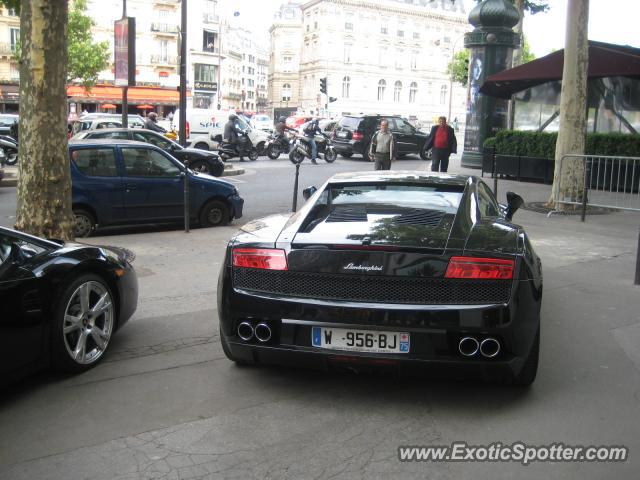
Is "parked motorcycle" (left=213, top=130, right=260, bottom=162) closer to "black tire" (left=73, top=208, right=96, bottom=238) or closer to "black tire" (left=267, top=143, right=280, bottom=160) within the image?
"black tire" (left=267, top=143, right=280, bottom=160)

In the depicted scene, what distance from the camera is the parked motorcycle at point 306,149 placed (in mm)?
25344

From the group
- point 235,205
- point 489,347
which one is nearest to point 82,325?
point 489,347

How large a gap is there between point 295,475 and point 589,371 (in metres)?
2.52

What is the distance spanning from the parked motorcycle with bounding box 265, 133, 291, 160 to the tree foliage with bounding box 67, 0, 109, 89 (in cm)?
2716

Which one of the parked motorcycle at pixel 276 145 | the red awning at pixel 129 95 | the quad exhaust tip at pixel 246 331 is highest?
the red awning at pixel 129 95

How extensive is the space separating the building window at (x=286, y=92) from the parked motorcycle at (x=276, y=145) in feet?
297

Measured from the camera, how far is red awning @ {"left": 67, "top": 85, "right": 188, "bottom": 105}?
2362 inches

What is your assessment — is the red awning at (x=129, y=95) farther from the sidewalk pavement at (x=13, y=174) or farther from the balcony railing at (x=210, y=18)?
the sidewalk pavement at (x=13, y=174)

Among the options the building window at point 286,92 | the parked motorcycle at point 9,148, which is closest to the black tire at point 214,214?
the parked motorcycle at point 9,148

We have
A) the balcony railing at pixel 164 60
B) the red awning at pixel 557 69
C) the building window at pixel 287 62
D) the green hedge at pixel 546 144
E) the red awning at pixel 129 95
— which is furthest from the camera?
the building window at pixel 287 62

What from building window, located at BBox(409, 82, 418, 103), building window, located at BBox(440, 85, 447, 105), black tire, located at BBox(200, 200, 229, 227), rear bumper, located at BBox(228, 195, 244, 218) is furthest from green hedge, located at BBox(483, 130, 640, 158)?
building window, located at BBox(440, 85, 447, 105)

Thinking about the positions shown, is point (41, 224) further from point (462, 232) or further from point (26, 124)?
point (462, 232)

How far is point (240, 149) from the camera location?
26391 mm

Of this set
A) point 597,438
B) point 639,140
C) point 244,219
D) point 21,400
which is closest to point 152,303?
point 21,400
